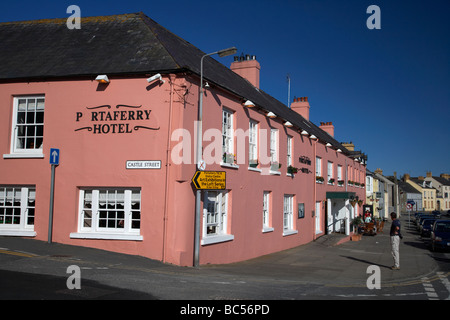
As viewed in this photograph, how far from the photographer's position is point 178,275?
396 inches

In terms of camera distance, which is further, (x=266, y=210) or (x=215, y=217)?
(x=266, y=210)

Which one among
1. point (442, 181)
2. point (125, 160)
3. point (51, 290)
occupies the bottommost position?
point (51, 290)

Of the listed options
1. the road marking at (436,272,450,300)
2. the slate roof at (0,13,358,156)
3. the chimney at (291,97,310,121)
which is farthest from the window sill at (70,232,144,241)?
the chimney at (291,97,310,121)

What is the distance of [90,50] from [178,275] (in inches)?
343

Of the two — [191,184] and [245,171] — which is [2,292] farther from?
[245,171]

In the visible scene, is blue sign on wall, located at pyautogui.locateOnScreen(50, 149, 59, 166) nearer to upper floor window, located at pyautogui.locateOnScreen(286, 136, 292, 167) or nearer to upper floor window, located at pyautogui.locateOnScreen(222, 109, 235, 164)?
upper floor window, located at pyautogui.locateOnScreen(222, 109, 235, 164)

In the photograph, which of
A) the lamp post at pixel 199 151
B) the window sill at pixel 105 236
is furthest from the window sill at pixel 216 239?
the window sill at pixel 105 236

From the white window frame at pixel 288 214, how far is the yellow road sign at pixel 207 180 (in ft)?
28.5

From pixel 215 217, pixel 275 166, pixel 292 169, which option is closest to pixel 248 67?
pixel 292 169

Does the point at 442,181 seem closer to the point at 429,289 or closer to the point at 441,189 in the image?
the point at 441,189

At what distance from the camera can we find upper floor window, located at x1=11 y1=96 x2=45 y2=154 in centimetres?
1358

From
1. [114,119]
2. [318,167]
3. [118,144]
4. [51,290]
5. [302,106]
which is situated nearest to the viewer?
[51,290]
